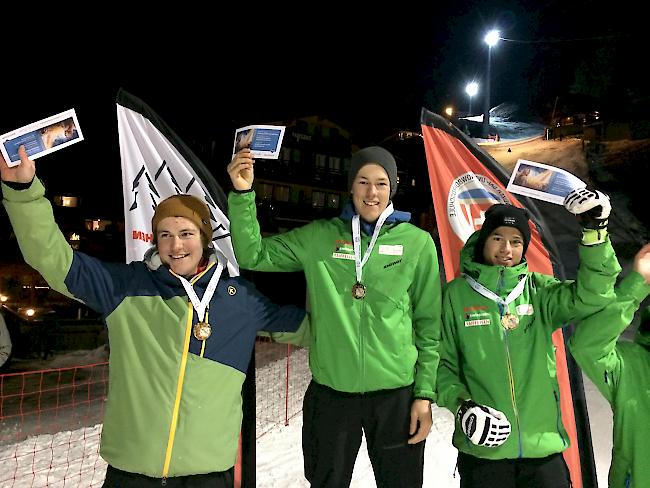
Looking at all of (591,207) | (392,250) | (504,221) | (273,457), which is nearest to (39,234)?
(392,250)

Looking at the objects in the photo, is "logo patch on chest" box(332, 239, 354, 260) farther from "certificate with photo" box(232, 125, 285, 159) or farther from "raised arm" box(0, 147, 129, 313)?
"raised arm" box(0, 147, 129, 313)

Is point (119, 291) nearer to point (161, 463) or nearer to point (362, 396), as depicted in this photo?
point (161, 463)

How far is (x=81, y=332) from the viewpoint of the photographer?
16.6 metres

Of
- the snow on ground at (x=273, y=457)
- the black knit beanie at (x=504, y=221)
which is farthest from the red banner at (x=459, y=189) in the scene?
the snow on ground at (x=273, y=457)

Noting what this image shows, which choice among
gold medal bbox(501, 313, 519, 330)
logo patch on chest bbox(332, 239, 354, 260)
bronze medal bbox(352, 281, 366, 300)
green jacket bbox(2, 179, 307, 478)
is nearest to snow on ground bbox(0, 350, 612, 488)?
gold medal bbox(501, 313, 519, 330)

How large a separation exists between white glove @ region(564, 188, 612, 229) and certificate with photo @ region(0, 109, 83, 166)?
266 cm

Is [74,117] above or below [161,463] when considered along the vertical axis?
above

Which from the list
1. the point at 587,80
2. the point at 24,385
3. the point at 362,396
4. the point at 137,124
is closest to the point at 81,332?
the point at 24,385

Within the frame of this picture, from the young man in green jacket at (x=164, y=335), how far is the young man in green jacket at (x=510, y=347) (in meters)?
1.29

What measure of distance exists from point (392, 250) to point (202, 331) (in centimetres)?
121

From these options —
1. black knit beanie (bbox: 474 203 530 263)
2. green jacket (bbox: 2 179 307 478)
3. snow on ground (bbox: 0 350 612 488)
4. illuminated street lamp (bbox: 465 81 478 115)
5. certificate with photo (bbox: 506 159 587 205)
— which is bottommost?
snow on ground (bbox: 0 350 612 488)

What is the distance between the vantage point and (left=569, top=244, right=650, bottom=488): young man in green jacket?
97.5 inches

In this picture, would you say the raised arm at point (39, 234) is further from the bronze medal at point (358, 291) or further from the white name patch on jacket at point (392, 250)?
the white name patch on jacket at point (392, 250)

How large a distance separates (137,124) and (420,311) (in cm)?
238
